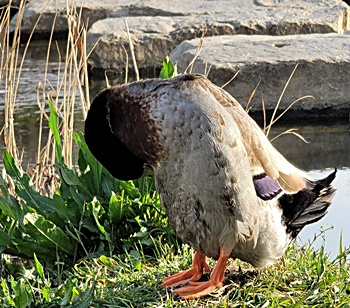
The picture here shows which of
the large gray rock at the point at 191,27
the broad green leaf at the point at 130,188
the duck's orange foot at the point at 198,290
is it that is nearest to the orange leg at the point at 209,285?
→ the duck's orange foot at the point at 198,290

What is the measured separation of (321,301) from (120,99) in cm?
104

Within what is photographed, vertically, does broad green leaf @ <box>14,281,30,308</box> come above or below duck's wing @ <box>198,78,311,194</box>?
below

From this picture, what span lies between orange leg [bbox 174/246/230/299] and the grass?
3 centimetres

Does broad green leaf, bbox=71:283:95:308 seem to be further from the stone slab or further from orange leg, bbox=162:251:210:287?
the stone slab

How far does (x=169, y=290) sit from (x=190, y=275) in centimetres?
12

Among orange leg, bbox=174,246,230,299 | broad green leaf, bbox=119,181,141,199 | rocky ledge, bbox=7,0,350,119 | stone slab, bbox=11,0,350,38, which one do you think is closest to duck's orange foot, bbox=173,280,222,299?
orange leg, bbox=174,246,230,299

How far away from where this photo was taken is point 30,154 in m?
6.42

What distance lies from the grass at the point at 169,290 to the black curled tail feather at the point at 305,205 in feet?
0.60

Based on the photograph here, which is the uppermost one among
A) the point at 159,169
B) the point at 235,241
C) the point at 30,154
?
the point at 159,169

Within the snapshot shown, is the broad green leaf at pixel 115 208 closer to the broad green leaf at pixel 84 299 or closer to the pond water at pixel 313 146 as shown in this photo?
the broad green leaf at pixel 84 299

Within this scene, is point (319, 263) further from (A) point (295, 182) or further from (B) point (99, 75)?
(B) point (99, 75)

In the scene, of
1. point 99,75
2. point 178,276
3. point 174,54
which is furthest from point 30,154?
point 178,276

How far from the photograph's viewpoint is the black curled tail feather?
3.49 meters

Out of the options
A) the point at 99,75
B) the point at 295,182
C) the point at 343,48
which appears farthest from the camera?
the point at 99,75
